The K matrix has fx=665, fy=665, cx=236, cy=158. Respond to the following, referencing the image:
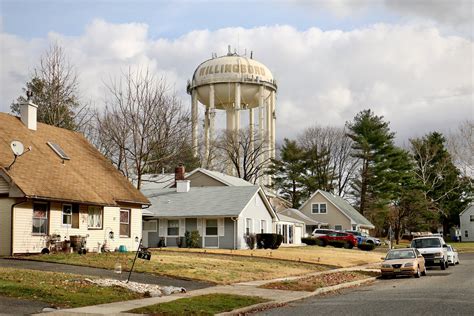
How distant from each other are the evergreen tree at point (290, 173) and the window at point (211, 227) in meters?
39.2

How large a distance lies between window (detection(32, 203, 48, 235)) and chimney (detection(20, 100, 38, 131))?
639cm

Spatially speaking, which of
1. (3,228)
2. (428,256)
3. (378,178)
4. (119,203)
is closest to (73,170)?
(119,203)

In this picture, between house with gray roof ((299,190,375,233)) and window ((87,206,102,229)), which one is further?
house with gray roof ((299,190,375,233))

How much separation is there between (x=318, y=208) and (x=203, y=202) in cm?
2968

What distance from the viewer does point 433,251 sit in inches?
1356

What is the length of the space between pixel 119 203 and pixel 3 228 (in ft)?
27.1

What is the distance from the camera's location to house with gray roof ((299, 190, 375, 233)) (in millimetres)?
72438

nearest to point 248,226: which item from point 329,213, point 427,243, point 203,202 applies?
point 203,202

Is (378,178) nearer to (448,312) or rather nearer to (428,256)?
(428,256)

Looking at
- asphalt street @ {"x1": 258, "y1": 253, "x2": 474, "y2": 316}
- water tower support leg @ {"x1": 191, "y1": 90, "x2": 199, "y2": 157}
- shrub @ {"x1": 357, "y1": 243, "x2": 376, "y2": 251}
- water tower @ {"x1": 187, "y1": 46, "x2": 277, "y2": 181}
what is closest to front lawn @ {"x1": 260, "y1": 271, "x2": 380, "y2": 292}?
asphalt street @ {"x1": 258, "y1": 253, "x2": 474, "y2": 316}

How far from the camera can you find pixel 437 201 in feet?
319

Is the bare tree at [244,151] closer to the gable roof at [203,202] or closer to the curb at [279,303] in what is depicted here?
the gable roof at [203,202]

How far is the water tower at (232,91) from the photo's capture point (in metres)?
65.8

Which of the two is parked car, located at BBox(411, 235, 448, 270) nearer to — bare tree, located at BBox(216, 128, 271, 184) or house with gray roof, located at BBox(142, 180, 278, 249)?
house with gray roof, located at BBox(142, 180, 278, 249)
